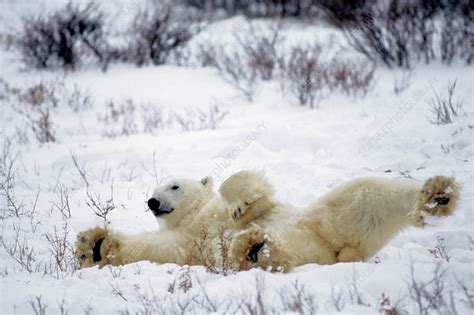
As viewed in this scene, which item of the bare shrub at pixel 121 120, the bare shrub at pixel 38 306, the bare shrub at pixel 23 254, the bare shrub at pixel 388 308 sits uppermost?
the bare shrub at pixel 388 308

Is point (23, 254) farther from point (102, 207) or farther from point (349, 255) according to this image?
point (349, 255)

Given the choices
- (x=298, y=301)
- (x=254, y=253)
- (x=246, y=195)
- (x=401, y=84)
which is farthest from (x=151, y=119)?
(x=298, y=301)

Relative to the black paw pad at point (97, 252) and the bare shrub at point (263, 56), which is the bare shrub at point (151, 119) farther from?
the black paw pad at point (97, 252)

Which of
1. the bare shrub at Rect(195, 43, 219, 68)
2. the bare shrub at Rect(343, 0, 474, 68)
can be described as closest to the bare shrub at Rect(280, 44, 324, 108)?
the bare shrub at Rect(343, 0, 474, 68)

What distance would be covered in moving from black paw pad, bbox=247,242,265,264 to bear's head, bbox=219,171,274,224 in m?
0.38

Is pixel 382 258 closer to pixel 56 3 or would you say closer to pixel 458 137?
pixel 458 137

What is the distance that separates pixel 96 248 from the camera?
267 cm

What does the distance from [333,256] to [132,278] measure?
3.35 feet

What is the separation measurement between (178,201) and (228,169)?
173 cm

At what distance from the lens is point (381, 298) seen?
174 cm

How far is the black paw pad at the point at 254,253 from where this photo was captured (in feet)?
7.36

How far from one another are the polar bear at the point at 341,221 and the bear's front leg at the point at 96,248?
0.72 meters

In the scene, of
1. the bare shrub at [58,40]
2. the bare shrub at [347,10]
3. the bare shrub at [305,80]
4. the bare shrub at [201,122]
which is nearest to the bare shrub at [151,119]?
the bare shrub at [201,122]

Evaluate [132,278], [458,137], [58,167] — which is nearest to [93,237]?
[132,278]
